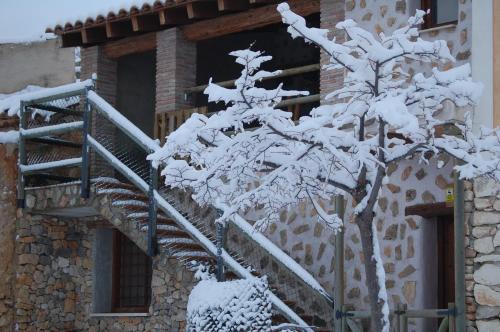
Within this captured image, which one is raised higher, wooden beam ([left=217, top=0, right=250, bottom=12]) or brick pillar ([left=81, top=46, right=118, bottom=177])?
wooden beam ([left=217, top=0, right=250, bottom=12])

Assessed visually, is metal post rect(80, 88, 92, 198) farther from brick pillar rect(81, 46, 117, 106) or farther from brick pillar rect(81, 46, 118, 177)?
brick pillar rect(81, 46, 117, 106)

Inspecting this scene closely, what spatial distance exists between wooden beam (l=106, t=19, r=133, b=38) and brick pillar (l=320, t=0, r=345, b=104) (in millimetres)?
3646

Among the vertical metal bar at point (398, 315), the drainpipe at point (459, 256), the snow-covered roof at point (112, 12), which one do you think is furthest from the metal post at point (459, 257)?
the snow-covered roof at point (112, 12)

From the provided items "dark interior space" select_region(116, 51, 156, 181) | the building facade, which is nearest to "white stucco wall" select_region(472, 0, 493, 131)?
the building facade

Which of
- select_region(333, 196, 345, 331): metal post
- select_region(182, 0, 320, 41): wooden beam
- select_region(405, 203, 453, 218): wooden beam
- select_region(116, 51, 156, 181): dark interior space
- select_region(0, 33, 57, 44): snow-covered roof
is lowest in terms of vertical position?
select_region(333, 196, 345, 331): metal post

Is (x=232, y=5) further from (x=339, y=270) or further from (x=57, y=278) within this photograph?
(x=57, y=278)

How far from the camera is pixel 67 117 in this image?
16750mm

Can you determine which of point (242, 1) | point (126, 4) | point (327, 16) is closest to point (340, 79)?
point (327, 16)

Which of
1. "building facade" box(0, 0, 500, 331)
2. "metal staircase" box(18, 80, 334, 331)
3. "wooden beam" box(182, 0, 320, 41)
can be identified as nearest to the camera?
"building facade" box(0, 0, 500, 331)

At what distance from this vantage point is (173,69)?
52.6 feet

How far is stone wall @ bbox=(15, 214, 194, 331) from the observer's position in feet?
52.3

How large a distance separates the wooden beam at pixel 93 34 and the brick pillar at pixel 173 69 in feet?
3.49

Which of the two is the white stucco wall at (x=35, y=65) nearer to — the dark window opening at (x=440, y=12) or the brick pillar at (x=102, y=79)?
the brick pillar at (x=102, y=79)

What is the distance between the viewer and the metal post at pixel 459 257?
35.3 ft
